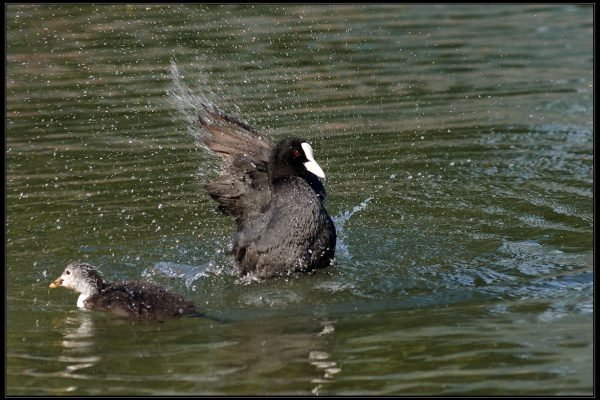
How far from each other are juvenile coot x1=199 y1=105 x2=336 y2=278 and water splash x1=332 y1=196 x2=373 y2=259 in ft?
0.95

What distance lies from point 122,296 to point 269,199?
1.37 m

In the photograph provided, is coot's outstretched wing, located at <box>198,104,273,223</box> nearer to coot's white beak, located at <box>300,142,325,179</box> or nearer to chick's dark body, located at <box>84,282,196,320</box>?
coot's white beak, located at <box>300,142,325,179</box>

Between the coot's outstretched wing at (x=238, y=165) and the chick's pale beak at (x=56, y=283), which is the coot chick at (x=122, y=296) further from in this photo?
the coot's outstretched wing at (x=238, y=165)

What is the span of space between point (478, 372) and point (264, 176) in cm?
258

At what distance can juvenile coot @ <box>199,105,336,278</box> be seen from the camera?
6379 mm

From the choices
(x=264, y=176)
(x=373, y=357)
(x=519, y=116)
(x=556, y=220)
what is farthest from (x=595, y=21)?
(x=373, y=357)

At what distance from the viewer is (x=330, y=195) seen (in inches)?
313

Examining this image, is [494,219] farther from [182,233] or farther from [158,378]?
[158,378]

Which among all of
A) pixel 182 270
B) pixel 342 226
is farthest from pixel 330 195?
pixel 182 270

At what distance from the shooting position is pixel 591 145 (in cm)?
891

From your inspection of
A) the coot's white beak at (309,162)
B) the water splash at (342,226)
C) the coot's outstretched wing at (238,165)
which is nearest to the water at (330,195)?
the water splash at (342,226)

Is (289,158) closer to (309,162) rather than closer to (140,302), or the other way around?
(309,162)

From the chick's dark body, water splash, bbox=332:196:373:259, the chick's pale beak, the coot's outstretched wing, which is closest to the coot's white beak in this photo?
the coot's outstretched wing

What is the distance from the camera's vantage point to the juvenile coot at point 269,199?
638 centimetres
